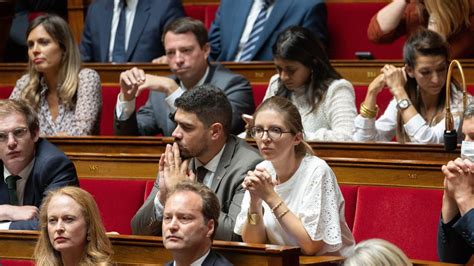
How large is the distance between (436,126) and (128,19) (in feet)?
3.10

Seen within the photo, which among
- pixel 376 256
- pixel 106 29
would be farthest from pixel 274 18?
pixel 376 256

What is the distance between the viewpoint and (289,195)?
5.61 feet

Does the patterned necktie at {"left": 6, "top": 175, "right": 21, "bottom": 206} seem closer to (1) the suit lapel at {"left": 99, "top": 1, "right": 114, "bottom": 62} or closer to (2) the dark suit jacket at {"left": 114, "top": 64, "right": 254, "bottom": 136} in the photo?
(2) the dark suit jacket at {"left": 114, "top": 64, "right": 254, "bottom": 136}

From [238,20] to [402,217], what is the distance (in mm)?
934

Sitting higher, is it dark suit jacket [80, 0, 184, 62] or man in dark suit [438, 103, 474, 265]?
dark suit jacket [80, 0, 184, 62]

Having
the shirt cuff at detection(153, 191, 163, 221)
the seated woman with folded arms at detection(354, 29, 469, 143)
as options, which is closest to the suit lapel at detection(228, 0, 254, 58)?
the seated woman with folded arms at detection(354, 29, 469, 143)

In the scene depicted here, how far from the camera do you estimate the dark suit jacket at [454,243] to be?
5.16ft

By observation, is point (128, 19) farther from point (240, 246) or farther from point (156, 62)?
point (240, 246)

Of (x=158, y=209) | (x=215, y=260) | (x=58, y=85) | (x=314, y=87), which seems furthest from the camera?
(x=58, y=85)

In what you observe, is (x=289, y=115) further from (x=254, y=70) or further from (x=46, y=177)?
(x=254, y=70)

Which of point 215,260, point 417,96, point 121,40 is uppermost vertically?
point 121,40

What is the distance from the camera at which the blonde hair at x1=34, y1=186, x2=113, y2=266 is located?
5.42 feet

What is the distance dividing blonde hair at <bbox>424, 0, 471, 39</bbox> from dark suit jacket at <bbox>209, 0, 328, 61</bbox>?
345 mm

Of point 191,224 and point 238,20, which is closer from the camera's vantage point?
point 191,224
